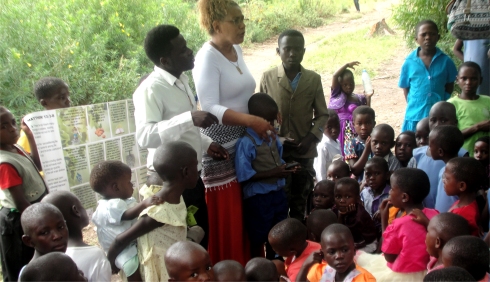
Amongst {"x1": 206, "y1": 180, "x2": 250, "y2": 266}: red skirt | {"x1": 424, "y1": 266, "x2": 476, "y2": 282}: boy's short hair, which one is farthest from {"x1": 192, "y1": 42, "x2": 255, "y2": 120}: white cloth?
{"x1": 424, "y1": 266, "x2": 476, "y2": 282}: boy's short hair

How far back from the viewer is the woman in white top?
299 centimetres

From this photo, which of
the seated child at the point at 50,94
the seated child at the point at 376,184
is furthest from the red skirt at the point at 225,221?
the seated child at the point at 50,94

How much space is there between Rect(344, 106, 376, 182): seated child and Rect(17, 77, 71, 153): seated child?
2.37 meters

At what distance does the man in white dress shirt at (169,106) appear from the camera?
8.61 feet

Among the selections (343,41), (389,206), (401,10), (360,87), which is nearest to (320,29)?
A: (343,41)

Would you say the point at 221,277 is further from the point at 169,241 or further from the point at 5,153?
the point at 5,153

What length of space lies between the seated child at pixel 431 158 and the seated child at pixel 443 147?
0.37 feet

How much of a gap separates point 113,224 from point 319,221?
1.24 metres

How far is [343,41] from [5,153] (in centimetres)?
1025

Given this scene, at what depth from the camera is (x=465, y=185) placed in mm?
2688

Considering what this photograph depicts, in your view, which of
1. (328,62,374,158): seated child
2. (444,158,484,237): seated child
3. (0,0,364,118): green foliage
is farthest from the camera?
(0,0,364,118): green foliage

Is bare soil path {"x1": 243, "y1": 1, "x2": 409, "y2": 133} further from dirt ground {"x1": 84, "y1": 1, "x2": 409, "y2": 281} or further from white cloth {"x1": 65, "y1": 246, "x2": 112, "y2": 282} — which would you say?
white cloth {"x1": 65, "y1": 246, "x2": 112, "y2": 282}

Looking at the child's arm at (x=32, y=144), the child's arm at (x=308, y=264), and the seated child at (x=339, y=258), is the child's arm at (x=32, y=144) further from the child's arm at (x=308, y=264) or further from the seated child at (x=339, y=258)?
the seated child at (x=339, y=258)

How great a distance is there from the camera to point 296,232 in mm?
2623
